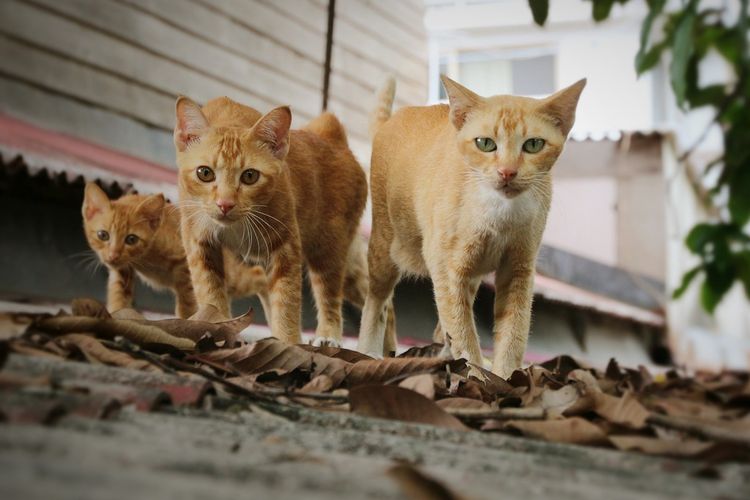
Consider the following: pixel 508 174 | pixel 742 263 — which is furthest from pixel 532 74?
pixel 742 263

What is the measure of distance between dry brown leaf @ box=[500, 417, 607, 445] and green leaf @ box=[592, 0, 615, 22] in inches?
24.9

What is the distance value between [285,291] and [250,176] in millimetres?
332

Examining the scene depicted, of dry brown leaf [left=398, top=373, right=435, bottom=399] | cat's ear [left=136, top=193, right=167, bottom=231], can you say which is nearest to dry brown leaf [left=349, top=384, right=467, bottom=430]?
dry brown leaf [left=398, top=373, right=435, bottom=399]

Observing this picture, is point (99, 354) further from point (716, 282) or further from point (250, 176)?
point (716, 282)

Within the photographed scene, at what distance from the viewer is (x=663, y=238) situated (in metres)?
1.99

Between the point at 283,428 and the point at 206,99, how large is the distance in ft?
5.02

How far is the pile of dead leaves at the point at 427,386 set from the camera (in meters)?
1.02

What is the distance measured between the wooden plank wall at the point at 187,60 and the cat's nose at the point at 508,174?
19.1 inches

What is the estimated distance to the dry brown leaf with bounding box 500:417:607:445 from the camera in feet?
3.33

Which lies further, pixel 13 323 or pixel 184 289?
pixel 184 289

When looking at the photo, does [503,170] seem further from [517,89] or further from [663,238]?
[663,238]

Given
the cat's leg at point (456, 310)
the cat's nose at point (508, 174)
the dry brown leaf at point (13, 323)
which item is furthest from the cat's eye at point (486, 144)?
the dry brown leaf at point (13, 323)

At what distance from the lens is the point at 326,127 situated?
2455mm

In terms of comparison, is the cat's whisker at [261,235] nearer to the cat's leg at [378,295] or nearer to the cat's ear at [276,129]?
the cat's ear at [276,129]
